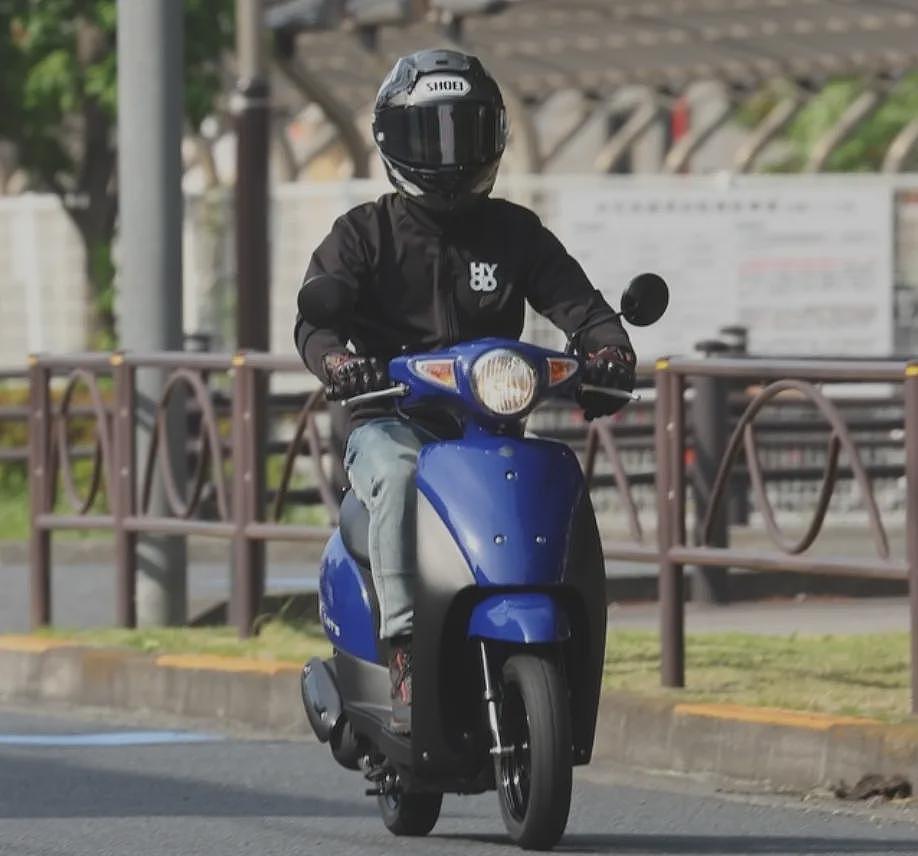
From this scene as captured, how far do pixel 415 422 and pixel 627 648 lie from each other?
3403mm

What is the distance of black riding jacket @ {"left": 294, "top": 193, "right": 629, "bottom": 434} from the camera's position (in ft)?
23.2

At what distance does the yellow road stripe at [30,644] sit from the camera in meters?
10.6

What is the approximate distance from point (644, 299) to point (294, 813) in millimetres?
1684

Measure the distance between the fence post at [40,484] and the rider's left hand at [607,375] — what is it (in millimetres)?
4697

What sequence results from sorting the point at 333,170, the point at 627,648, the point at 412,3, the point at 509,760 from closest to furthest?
the point at 509,760, the point at 627,648, the point at 412,3, the point at 333,170

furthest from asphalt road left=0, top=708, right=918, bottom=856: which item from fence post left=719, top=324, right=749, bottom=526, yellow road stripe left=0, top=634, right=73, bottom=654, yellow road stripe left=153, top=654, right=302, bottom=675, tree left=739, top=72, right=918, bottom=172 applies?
tree left=739, top=72, right=918, bottom=172

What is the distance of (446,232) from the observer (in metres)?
7.11

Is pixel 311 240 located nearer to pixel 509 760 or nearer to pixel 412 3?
pixel 412 3

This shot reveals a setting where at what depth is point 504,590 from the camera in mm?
6672

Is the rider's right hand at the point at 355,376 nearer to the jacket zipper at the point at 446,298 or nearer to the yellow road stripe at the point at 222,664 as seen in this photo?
the jacket zipper at the point at 446,298

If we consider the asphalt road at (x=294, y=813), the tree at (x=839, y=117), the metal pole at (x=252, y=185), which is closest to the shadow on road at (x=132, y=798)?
the asphalt road at (x=294, y=813)

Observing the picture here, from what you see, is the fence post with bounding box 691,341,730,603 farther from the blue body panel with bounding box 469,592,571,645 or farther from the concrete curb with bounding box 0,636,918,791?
the blue body panel with bounding box 469,592,571,645

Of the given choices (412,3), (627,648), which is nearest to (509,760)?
(627,648)

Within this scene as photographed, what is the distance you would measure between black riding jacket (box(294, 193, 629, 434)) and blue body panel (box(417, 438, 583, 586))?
15.1 inches
